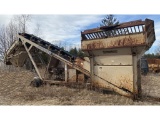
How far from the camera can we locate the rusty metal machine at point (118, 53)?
4.94m

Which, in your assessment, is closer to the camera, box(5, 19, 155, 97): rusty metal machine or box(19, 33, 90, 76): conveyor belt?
box(5, 19, 155, 97): rusty metal machine

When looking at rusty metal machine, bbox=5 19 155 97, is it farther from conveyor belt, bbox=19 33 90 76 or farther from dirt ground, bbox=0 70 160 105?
dirt ground, bbox=0 70 160 105

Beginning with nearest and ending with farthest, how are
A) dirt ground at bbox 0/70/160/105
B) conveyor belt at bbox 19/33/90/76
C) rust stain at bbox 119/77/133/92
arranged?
dirt ground at bbox 0/70/160/105 < rust stain at bbox 119/77/133/92 < conveyor belt at bbox 19/33/90/76

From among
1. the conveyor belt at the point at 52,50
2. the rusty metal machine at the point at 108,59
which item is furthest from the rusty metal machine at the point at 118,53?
the conveyor belt at the point at 52,50

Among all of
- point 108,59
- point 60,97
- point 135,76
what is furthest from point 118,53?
point 60,97

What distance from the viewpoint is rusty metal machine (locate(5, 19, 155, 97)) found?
4980 mm

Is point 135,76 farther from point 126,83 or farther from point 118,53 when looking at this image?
point 118,53

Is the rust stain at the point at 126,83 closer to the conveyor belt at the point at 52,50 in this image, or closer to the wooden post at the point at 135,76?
the wooden post at the point at 135,76

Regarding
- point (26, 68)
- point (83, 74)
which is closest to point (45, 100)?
point (83, 74)

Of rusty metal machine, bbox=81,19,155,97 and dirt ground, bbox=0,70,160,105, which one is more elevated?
rusty metal machine, bbox=81,19,155,97

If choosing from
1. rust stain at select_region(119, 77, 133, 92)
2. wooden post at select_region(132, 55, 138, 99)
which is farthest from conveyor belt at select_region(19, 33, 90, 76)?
wooden post at select_region(132, 55, 138, 99)

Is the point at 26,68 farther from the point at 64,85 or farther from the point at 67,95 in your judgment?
the point at 67,95

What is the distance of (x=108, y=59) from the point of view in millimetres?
5469
